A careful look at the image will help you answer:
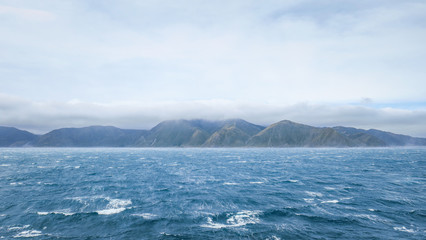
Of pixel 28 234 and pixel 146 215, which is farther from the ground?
pixel 146 215

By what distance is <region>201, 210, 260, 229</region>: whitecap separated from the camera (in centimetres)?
3075

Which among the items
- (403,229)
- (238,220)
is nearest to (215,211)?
(238,220)

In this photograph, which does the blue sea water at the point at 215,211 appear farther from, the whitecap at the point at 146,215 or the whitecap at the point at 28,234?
the whitecap at the point at 28,234

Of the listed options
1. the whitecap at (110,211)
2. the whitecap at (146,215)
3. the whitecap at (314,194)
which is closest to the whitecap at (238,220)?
the whitecap at (146,215)

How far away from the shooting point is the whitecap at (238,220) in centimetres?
3075

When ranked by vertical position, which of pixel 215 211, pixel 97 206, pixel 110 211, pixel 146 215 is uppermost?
pixel 215 211

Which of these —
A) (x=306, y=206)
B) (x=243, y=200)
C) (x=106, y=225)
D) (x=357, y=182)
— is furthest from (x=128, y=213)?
(x=357, y=182)

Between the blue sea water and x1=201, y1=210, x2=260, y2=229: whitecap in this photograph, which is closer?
the blue sea water

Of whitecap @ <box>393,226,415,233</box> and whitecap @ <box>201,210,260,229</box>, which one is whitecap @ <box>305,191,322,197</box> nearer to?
whitecap @ <box>393,226,415,233</box>

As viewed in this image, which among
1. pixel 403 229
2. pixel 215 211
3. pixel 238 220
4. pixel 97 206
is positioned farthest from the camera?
pixel 97 206

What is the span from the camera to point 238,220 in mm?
32500

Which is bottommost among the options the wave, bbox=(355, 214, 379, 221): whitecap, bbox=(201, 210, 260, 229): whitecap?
the wave

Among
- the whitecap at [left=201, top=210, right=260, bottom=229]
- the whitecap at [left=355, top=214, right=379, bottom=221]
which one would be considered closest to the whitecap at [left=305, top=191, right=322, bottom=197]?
the whitecap at [left=355, top=214, right=379, bottom=221]

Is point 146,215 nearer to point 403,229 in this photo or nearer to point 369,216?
point 369,216
